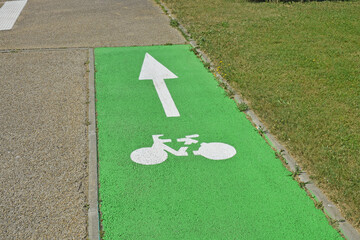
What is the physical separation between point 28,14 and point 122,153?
10.0 meters

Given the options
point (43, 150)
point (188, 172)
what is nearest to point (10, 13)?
point (43, 150)

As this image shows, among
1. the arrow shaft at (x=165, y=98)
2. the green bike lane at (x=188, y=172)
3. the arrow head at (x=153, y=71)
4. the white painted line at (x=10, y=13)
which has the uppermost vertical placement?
the white painted line at (x=10, y=13)

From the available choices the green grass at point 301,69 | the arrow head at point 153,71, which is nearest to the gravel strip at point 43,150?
the arrow head at point 153,71

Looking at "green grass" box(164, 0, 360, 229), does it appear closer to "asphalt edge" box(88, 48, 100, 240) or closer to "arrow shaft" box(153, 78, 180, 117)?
"arrow shaft" box(153, 78, 180, 117)

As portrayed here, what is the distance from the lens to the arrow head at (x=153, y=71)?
8625 millimetres

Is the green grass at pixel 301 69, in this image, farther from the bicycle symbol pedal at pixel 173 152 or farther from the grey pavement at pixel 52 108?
the grey pavement at pixel 52 108

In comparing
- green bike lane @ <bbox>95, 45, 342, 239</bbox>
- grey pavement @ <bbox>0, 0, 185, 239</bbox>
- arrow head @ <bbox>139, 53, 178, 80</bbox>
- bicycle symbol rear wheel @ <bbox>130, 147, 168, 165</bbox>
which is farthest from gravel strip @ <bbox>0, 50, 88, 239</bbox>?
arrow head @ <bbox>139, 53, 178, 80</bbox>

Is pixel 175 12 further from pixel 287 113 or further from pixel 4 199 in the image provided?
pixel 4 199

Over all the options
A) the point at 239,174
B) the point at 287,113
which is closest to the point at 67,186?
the point at 239,174

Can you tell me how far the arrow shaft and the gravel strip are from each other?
146 centimetres

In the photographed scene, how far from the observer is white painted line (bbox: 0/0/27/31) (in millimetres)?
12602

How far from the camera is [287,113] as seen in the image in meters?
6.84

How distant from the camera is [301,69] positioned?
28.7ft

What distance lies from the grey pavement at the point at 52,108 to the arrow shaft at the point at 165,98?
1423 mm
